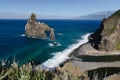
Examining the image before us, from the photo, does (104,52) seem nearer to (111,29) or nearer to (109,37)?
(109,37)

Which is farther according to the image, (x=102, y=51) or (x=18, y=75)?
(x=102, y=51)

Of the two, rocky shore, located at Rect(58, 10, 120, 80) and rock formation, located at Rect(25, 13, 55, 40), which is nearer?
rocky shore, located at Rect(58, 10, 120, 80)

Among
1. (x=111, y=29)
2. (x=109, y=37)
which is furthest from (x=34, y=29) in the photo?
(x=109, y=37)

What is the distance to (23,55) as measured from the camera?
366 feet

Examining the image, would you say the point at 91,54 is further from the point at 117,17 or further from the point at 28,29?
the point at 28,29

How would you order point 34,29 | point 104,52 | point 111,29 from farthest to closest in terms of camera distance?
point 34,29
point 111,29
point 104,52

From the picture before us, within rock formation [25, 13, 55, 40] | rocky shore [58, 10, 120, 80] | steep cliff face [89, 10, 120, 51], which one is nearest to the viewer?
rocky shore [58, 10, 120, 80]

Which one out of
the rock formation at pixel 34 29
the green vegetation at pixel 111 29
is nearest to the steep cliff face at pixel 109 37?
the green vegetation at pixel 111 29

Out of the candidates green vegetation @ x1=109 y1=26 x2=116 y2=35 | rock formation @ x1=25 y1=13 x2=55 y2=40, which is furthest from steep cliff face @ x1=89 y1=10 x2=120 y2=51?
rock formation @ x1=25 y1=13 x2=55 y2=40

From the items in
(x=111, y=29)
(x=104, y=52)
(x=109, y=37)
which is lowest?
(x=104, y=52)

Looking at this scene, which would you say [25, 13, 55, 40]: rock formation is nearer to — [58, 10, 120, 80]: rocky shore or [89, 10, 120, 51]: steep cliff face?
[58, 10, 120, 80]: rocky shore

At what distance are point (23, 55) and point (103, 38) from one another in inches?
1420

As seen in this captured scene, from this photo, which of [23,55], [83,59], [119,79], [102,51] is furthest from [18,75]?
[102,51]

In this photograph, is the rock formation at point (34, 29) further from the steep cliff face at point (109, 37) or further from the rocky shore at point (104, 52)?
Result: the steep cliff face at point (109, 37)
